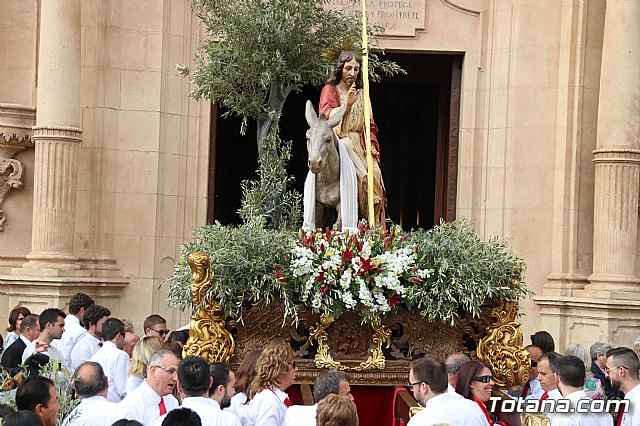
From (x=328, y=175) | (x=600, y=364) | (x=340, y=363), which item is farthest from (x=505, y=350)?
(x=328, y=175)

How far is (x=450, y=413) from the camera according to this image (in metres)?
Answer: 6.87

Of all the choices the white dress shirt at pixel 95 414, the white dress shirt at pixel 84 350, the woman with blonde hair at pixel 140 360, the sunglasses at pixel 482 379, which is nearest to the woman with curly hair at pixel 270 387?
the woman with blonde hair at pixel 140 360

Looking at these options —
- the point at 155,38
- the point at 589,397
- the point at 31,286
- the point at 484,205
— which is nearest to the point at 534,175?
the point at 484,205

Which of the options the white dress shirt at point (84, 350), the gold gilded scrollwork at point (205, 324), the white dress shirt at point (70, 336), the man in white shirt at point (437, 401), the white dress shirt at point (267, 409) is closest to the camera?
the man in white shirt at point (437, 401)

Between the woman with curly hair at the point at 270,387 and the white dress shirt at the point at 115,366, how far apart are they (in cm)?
192

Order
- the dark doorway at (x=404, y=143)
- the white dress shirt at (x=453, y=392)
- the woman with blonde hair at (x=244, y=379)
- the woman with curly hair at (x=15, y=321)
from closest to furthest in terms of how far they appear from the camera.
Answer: the white dress shirt at (x=453, y=392) < the woman with blonde hair at (x=244, y=379) < the woman with curly hair at (x=15, y=321) < the dark doorway at (x=404, y=143)

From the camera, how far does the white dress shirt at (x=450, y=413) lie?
22.4 feet

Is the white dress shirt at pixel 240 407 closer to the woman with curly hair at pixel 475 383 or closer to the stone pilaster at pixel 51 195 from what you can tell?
the woman with curly hair at pixel 475 383

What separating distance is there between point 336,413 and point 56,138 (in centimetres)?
1014

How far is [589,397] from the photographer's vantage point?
7.45m

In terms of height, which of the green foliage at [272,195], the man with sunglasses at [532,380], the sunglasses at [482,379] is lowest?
the man with sunglasses at [532,380]

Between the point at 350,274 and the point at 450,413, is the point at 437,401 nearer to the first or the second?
the point at 450,413

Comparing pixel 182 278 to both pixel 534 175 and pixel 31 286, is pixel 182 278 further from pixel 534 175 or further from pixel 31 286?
pixel 534 175

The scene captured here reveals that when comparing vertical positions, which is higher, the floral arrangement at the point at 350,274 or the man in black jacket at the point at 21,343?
the floral arrangement at the point at 350,274
